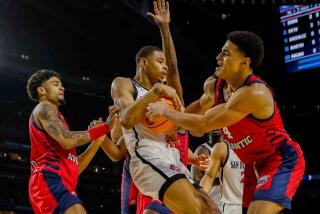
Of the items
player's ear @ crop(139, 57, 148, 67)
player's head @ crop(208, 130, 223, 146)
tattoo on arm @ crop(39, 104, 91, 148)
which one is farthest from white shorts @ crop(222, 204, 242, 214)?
player's ear @ crop(139, 57, 148, 67)

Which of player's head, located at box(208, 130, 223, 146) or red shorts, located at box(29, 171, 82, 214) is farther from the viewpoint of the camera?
player's head, located at box(208, 130, 223, 146)

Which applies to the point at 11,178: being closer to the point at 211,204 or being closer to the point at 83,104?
the point at 83,104

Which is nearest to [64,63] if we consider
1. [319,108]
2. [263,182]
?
[319,108]

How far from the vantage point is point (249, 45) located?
3.55 meters

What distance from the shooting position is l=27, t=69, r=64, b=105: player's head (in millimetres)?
4656

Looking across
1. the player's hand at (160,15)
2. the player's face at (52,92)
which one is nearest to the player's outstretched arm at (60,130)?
the player's face at (52,92)

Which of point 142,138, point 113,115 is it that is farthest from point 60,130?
point 142,138

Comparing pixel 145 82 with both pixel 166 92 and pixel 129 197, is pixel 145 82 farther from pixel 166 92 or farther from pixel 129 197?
pixel 129 197

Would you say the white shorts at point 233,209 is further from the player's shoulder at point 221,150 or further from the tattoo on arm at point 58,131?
the tattoo on arm at point 58,131

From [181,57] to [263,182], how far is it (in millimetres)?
9338

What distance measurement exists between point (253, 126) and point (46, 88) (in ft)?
7.05

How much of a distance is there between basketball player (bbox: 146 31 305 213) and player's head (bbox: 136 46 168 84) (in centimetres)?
57

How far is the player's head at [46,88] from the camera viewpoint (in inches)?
183

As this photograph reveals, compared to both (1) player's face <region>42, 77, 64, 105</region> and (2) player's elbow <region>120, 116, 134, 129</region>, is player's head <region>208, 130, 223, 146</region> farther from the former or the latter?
(2) player's elbow <region>120, 116, 134, 129</region>
